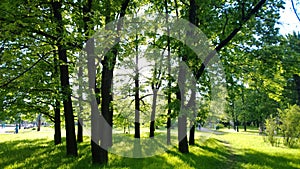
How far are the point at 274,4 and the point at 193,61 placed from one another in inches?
187

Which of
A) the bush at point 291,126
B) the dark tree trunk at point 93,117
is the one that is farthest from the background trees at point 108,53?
the bush at point 291,126

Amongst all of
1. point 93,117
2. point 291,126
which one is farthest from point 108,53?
point 291,126

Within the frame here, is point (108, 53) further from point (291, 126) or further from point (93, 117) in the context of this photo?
point (291, 126)

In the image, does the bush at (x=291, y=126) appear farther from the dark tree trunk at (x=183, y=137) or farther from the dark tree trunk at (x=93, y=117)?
the dark tree trunk at (x=93, y=117)

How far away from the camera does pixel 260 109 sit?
5550cm

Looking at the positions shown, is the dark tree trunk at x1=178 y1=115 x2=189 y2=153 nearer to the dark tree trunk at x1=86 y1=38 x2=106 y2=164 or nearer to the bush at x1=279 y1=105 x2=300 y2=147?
the dark tree trunk at x1=86 y1=38 x2=106 y2=164

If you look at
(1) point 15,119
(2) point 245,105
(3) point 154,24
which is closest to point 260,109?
(2) point 245,105

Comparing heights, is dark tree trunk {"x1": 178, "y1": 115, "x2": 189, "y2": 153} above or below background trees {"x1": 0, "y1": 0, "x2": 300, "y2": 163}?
below

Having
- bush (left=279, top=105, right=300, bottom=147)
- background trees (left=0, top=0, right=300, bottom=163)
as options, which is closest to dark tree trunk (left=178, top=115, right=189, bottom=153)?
background trees (left=0, top=0, right=300, bottom=163)

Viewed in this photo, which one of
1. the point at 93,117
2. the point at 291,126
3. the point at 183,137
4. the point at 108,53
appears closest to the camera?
the point at 108,53

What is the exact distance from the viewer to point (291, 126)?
21.8 metres

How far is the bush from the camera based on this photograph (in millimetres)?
21734

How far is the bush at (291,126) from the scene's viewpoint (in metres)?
21.7

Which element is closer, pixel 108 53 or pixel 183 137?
Answer: pixel 108 53
